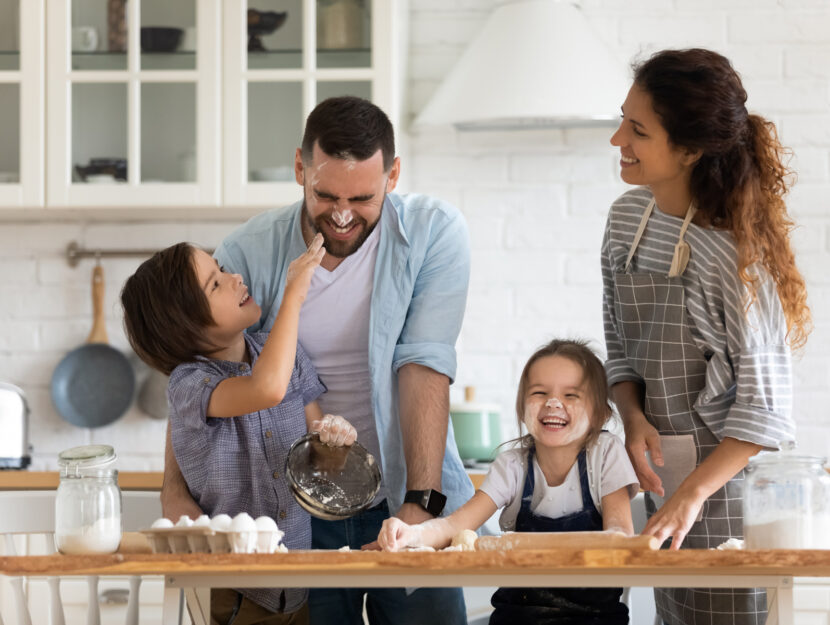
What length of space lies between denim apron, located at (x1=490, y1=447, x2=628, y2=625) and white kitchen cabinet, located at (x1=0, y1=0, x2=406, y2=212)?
1663 millimetres

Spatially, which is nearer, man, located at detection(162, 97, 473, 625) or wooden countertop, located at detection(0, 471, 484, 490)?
man, located at detection(162, 97, 473, 625)

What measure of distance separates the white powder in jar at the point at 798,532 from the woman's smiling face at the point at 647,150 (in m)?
0.64

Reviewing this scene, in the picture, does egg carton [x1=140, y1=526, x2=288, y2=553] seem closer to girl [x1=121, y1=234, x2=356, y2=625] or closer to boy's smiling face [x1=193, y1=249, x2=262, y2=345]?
girl [x1=121, y1=234, x2=356, y2=625]

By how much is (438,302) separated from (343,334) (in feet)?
0.57

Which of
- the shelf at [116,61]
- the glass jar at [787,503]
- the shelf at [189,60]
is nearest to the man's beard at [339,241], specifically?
the glass jar at [787,503]

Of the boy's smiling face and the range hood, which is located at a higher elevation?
the range hood

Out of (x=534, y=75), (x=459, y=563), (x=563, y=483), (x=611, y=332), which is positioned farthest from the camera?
(x=534, y=75)

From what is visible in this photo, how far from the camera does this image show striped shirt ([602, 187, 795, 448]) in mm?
1653

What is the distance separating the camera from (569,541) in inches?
51.3

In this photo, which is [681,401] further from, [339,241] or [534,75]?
[534,75]

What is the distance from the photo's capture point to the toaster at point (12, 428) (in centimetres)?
316

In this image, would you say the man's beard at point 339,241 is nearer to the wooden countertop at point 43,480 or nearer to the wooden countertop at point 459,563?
the wooden countertop at point 459,563

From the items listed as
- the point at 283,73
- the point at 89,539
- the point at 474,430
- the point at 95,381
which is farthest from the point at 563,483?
the point at 95,381

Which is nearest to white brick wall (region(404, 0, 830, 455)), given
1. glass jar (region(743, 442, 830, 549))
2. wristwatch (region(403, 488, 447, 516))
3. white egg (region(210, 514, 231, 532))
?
wristwatch (region(403, 488, 447, 516))
